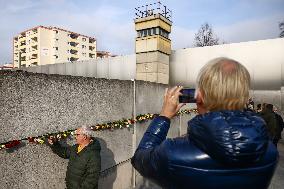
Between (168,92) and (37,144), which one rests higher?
(168,92)

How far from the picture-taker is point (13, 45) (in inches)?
3514

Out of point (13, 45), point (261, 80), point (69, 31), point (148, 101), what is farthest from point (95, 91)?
point (13, 45)

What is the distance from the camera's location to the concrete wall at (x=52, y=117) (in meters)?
3.40

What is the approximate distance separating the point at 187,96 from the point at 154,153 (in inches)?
13.6

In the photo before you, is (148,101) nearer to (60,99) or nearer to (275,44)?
(60,99)

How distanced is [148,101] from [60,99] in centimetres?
338

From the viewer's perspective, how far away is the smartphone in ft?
4.85

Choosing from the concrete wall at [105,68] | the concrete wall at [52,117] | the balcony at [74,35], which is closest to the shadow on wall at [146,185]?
the concrete wall at [52,117]

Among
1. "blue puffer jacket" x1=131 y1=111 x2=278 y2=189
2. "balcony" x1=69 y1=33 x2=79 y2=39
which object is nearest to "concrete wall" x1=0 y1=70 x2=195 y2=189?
"blue puffer jacket" x1=131 y1=111 x2=278 y2=189

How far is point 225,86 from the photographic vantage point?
136 cm

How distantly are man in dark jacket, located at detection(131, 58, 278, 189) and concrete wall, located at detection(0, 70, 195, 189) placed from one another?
2479 millimetres

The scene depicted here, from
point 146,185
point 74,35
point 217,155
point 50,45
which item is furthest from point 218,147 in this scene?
point 74,35

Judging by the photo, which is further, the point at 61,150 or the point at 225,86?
the point at 61,150

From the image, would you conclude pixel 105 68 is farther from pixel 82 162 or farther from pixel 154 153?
pixel 154 153
